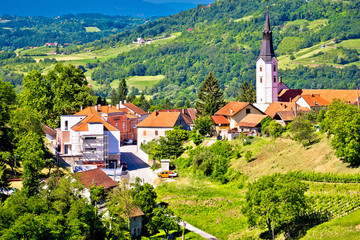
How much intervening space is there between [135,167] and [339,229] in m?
36.6

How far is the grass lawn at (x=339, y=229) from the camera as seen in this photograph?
41.3 meters

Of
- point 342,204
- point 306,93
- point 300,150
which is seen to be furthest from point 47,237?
point 306,93

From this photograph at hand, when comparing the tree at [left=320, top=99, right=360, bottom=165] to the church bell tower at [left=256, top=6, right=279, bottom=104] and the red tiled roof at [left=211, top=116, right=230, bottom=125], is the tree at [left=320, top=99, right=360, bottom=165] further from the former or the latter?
the church bell tower at [left=256, top=6, right=279, bottom=104]

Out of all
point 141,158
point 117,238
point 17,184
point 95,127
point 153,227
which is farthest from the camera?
point 141,158

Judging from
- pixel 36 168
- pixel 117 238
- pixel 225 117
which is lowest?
pixel 117 238

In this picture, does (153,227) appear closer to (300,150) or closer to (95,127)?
(300,150)

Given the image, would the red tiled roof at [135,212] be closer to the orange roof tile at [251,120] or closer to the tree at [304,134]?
the tree at [304,134]

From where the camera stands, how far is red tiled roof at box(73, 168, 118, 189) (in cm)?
5582

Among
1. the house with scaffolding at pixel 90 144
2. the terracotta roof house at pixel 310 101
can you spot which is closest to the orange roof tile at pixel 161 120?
the house with scaffolding at pixel 90 144

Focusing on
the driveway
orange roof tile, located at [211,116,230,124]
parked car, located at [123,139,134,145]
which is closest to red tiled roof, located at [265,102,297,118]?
orange roof tile, located at [211,116,230,124]

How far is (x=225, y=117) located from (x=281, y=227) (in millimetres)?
39154

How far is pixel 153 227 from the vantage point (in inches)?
1987

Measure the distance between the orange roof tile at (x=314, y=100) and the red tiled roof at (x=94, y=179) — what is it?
119ft

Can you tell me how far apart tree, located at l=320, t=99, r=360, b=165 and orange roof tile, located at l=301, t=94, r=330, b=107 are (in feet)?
91.6
